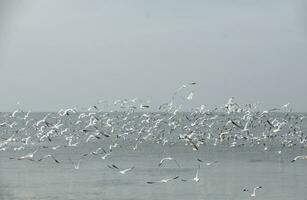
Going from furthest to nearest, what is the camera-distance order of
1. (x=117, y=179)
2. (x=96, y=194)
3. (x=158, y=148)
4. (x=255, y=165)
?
(x=158, y=148)
(x=255, y=165)
(x=117, y=179)
(x=96, y=194)

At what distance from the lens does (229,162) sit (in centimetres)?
5875

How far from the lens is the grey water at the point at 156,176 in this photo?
39438mm

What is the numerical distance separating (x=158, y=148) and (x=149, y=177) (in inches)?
1126

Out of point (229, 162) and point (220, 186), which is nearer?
point (220, 186)

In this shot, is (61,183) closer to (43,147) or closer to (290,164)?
(290,164)

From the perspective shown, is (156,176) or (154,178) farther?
(156,176)

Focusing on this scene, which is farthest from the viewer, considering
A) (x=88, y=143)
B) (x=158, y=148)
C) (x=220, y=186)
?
(x=88, y=143)

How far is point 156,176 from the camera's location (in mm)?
48062

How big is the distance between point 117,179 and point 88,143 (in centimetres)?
4124

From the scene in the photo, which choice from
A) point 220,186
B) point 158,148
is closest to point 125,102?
point 220,186

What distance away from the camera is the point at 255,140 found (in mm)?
80250

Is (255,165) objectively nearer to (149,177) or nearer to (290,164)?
(290,164)

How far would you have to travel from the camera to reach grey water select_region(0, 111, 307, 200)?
3944 cm

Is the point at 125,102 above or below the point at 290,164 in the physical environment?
above
